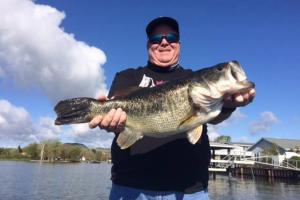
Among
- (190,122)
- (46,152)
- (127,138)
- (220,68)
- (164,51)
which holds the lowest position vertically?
(127,138)

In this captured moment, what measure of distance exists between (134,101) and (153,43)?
50.7 inches

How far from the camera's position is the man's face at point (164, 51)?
564 cm

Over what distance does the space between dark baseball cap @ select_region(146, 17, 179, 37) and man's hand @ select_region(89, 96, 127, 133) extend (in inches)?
67.2

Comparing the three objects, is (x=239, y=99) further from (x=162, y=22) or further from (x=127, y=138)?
(x=162, y=22)

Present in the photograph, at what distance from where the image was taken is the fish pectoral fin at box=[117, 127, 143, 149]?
15.3 ft

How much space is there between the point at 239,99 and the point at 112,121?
1640mm

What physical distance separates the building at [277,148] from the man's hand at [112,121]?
72737 millimetres

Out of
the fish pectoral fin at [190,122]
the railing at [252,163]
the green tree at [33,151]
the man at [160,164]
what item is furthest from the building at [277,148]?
the green tree at [33,151]

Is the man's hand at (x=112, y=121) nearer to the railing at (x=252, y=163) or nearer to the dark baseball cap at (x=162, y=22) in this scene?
the dark baseball cap at (x=162, y=22)

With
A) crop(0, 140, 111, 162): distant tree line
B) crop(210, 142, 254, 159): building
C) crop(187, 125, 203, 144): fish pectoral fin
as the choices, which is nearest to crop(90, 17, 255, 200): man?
crop(187, 125, 203, 144): fish pectoral fin

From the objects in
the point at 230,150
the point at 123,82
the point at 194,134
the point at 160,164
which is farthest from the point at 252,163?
the point at 194,134

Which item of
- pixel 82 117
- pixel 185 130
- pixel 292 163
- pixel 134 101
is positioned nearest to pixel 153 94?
pixel 134 101

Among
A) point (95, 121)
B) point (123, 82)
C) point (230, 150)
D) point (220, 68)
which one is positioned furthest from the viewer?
point (230, 150)

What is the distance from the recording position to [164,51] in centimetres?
568
